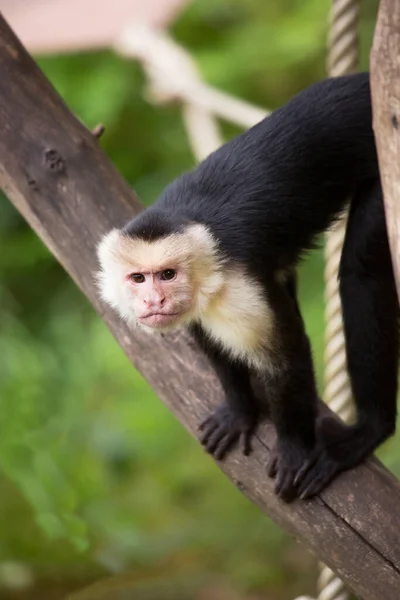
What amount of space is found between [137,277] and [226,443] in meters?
0.39

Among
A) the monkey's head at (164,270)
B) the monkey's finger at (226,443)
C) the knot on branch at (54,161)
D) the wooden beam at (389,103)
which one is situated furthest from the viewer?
the knot on branch at (54,161)

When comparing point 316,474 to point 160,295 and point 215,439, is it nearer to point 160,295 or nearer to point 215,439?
point 215,439

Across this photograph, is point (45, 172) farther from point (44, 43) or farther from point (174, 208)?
point (44, 43)

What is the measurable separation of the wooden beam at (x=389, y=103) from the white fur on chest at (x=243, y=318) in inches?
21.4

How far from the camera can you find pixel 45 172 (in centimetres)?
197

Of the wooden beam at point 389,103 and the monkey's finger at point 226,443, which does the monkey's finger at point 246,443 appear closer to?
the monkey's finger at point 226,443

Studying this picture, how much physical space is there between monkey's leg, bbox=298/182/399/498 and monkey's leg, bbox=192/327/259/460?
15 cm

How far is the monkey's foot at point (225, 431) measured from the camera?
6.03ft

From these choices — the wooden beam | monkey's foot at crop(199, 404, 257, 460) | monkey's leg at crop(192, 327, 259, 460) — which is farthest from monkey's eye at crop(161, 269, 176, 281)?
the wooden beam

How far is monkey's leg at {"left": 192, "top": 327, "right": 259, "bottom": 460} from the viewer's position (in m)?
1.84

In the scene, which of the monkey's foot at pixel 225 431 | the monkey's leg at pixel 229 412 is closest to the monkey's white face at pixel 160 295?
the monkey's leg at pixel 229 412

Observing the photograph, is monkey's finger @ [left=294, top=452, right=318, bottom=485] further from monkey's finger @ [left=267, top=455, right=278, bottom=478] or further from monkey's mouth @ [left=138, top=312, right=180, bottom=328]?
monkey's mouth @ [left=138, top=312, right=180, bottom=328]

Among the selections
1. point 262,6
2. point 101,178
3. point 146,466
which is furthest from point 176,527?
point 262,6

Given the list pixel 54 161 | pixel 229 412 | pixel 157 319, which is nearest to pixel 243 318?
pixel 157 319
